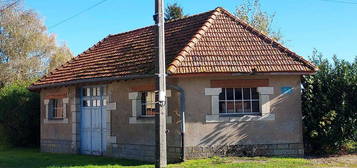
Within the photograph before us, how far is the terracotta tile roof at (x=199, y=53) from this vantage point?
1278 centimetres

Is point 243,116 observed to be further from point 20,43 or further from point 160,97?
point 20,43

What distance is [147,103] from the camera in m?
13.7

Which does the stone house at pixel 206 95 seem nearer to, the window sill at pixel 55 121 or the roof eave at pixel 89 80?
the roof eave at pixel 89 80

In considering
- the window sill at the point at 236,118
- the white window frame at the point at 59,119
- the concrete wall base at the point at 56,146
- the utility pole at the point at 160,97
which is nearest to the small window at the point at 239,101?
the window sill at the point at 236,118

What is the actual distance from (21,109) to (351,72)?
14665 millimetres

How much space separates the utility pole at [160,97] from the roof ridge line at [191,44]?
1.93 meters

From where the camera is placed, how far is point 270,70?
1262cm

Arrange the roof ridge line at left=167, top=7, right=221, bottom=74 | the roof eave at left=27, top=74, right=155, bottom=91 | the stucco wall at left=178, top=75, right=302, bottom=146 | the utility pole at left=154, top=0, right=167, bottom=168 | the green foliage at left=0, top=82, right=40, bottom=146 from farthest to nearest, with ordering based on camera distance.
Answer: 1. the green foliage at left=0, top=82, right=40, bottom=146
2. the roof eave at left=27, top=74, right=155, bottom=91
3. the stucco wall at left=178, top=75, right=302, bottom=146
4. the roof ridge line at left=167, top=7, right=221, bottom=74
5. the utility pole at left=154, top=0, right=167, bottom=168

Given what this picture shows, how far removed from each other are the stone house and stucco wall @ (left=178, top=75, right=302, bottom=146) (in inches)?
1.2

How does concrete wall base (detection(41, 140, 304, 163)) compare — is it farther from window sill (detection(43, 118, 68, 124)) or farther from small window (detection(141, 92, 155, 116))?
window sill (detection(43, 118, 68, 124))

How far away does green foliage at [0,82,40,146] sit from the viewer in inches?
778

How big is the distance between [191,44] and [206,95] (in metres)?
1.87

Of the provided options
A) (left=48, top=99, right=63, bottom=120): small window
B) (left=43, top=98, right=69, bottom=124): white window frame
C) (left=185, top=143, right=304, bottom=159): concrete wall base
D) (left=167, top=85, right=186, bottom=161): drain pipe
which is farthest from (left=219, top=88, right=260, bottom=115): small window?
(left=48, top=99, right=63, bottom=120): small window

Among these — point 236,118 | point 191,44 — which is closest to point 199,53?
point 191,44
